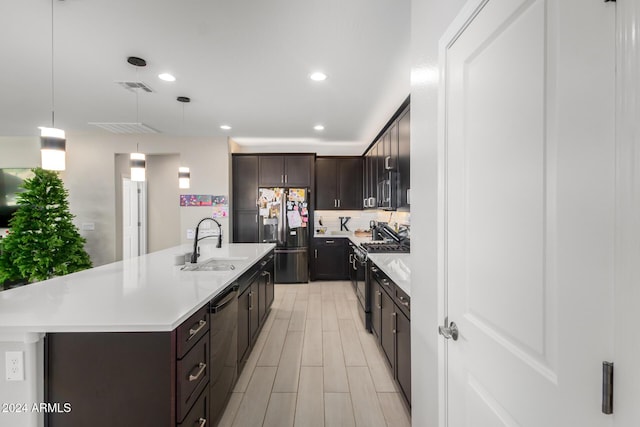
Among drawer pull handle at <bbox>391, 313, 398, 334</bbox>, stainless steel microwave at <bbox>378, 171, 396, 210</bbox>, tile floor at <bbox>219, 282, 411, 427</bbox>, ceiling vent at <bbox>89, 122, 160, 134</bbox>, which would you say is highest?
ceiling vent at <bbox>89, 122, 160, 134</bbox>

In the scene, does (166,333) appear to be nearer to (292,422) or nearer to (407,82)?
(292,422)

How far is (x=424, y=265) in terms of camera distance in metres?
1.39

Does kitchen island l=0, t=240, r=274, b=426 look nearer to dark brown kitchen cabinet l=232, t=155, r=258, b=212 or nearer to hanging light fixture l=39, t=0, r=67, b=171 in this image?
hanging light fixture l=39, t=0, r=67, b=171

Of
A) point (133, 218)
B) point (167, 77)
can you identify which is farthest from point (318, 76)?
point (133, 218)

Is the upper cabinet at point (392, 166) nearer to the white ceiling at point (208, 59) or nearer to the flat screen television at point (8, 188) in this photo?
the white ceiling at point (208, 59)

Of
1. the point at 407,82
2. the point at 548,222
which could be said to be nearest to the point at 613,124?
the point at 548,222

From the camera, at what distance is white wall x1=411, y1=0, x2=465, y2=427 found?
125cm

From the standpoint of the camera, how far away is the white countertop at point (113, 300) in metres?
1.21

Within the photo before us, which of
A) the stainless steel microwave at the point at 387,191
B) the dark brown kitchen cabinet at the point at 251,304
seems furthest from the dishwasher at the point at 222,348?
the stainless steel microwave at the point at 387,191

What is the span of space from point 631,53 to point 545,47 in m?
0.23

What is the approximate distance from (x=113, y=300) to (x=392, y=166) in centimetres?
299

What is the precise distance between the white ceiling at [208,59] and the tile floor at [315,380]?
2787 mm

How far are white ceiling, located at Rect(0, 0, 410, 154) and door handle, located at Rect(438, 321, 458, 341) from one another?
206 cm

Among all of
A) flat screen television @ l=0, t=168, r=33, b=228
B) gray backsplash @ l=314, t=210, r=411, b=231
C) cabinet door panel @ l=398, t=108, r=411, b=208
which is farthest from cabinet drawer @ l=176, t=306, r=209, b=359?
flat screen television @ l=0, t=168, r=33, b=228
